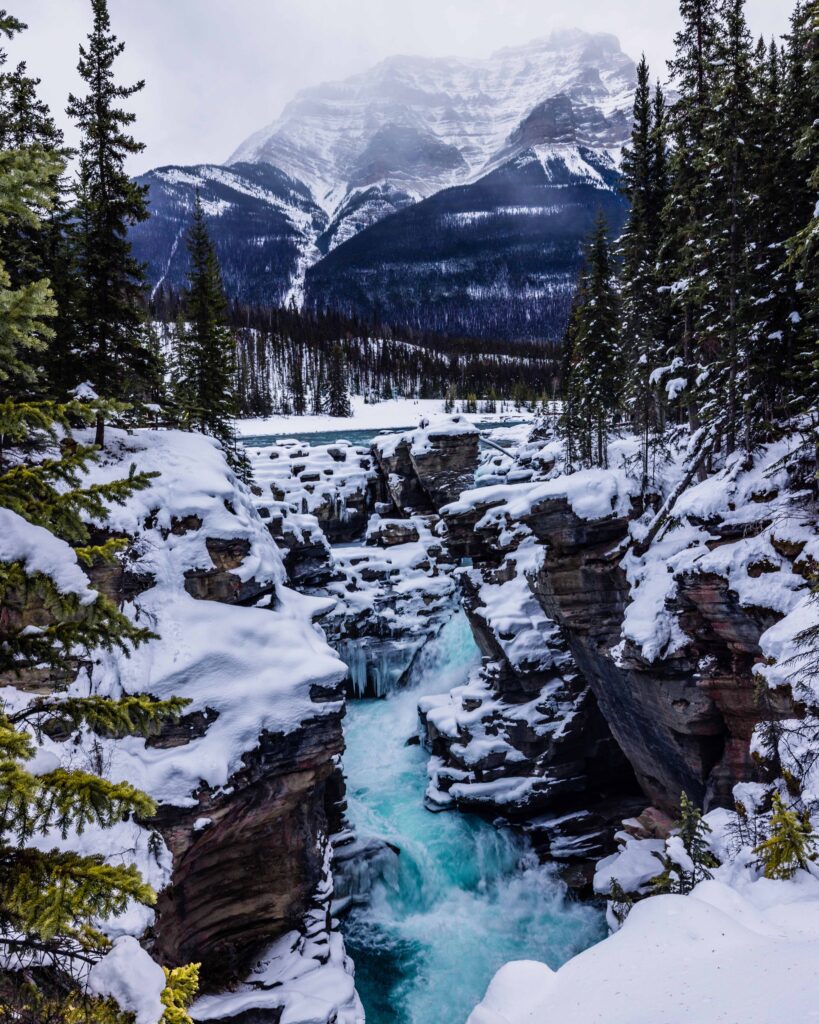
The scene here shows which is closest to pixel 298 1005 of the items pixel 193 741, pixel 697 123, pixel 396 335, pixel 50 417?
pixel 193 741

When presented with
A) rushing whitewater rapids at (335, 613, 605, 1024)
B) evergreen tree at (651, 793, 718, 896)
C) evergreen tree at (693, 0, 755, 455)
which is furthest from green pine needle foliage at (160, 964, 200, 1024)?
evergreen tree at (693, 0, 755, 455)

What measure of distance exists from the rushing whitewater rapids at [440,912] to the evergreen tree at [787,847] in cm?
1064

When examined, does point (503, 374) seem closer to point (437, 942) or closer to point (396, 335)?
point (396, 335)

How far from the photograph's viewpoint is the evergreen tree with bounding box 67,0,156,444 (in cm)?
1672

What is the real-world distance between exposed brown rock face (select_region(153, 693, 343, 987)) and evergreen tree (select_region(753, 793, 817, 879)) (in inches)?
380

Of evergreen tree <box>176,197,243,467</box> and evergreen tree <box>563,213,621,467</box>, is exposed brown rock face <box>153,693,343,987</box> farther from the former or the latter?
evergreen tree <box>563,213,621,467</box>

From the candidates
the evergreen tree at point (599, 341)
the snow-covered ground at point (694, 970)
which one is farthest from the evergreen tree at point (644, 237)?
the snow-covered ground at point (694, 970)

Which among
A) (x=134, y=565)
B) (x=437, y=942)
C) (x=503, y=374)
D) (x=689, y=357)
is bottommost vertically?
(x=437, y=942)

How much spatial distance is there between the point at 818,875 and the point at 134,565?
14.8m

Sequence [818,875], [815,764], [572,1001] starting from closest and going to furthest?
[572,1001], [818,875], [815,764]

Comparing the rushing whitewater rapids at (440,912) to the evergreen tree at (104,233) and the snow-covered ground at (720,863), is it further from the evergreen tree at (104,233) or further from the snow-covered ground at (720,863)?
the evergreen tree at (104,233)

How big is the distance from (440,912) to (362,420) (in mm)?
73960

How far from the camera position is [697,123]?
59.6ft

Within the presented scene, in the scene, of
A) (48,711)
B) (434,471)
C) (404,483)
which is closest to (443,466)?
(434,471)
